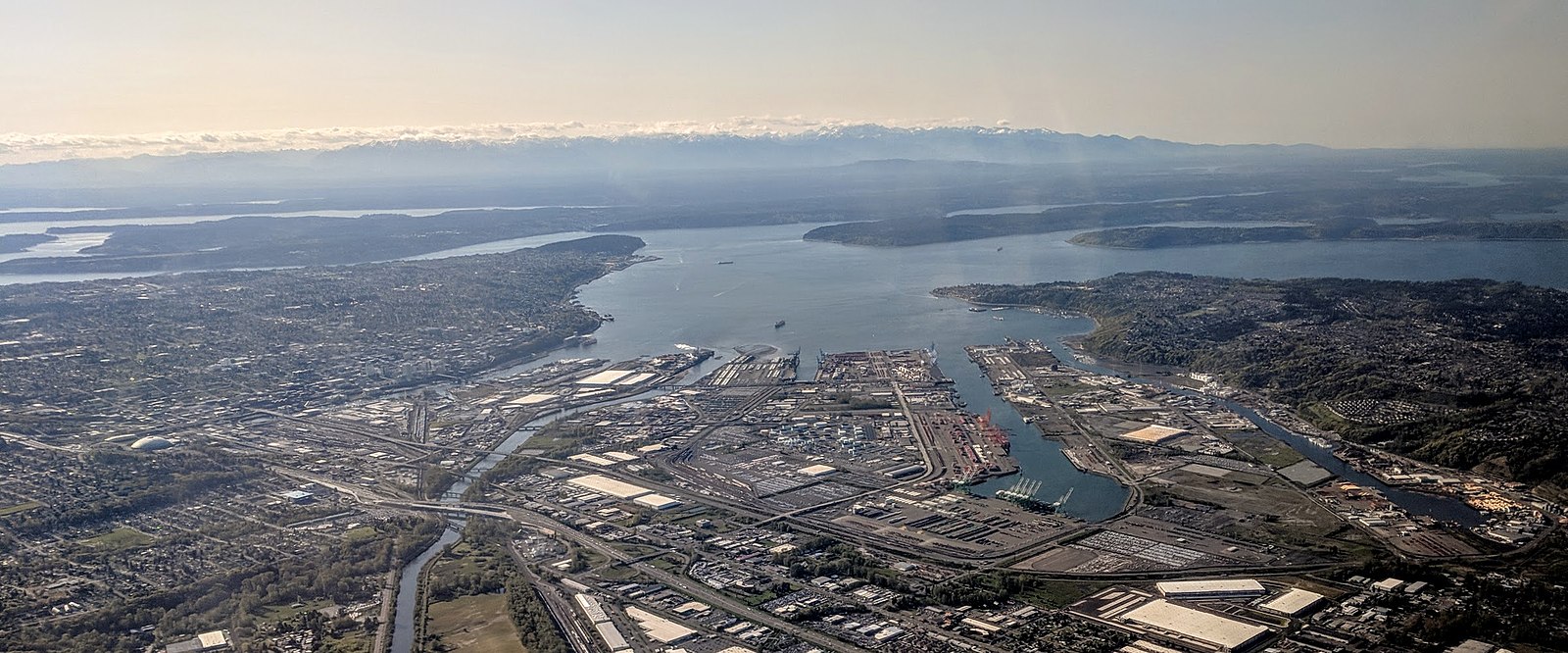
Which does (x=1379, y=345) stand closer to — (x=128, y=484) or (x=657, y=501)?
(x=657, y=501)

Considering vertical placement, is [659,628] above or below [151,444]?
below

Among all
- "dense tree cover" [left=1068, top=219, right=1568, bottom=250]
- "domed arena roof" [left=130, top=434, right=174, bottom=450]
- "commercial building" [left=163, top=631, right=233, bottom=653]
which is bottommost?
"commercial building" [left=163, top=631, right=233, bottom=653]

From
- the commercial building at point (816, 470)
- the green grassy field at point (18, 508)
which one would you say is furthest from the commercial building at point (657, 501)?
the green grassy field at point (18, 508)

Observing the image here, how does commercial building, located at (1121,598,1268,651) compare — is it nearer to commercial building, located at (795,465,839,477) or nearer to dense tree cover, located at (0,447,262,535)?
commercial building, located at (795,465,839,477)

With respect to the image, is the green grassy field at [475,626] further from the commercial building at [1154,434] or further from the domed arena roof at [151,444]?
the commercial building at [1154,434]

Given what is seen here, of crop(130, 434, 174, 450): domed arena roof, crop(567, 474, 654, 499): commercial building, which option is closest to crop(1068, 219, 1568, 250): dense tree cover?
crop(567, 474, 654, 499): commercial building

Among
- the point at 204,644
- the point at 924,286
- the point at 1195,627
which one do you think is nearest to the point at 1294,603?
the point at 1195,627

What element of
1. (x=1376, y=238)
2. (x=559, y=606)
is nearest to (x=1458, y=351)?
(x=559, y=606)
